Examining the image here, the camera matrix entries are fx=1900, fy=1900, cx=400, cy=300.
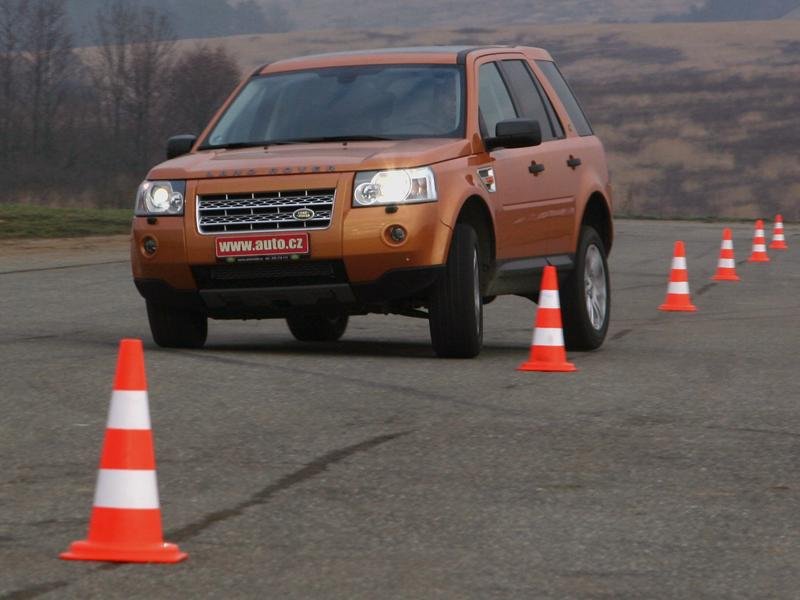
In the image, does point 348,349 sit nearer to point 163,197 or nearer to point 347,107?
point 347,107

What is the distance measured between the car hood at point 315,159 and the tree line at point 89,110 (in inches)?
1138

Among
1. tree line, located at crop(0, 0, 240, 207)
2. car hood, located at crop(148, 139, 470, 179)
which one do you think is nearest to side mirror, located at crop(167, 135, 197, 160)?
car hood, located at crop(148, 139, 470, 179)

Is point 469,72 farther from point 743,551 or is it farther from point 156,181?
point 743,551

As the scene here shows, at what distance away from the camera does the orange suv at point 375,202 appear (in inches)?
424

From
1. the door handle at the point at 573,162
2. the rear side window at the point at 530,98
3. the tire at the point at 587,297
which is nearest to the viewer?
the tire at the point at 587,297

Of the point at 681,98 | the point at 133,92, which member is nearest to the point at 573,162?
the point at 133,92

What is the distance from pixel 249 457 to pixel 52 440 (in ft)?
3.09

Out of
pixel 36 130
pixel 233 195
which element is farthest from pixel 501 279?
pixel 36 130

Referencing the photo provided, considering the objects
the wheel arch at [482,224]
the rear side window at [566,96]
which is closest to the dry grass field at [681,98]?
the rear side window at [566,96]

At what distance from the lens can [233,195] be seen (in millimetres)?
10922

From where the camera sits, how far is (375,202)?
10766 mm

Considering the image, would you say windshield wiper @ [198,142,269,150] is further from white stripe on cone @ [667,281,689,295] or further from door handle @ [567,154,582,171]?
white stripe on cone @ [667,281,689,295]

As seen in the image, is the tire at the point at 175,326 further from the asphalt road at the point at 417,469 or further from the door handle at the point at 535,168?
the door handle at the point at 535,168

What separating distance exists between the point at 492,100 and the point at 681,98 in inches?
3657
